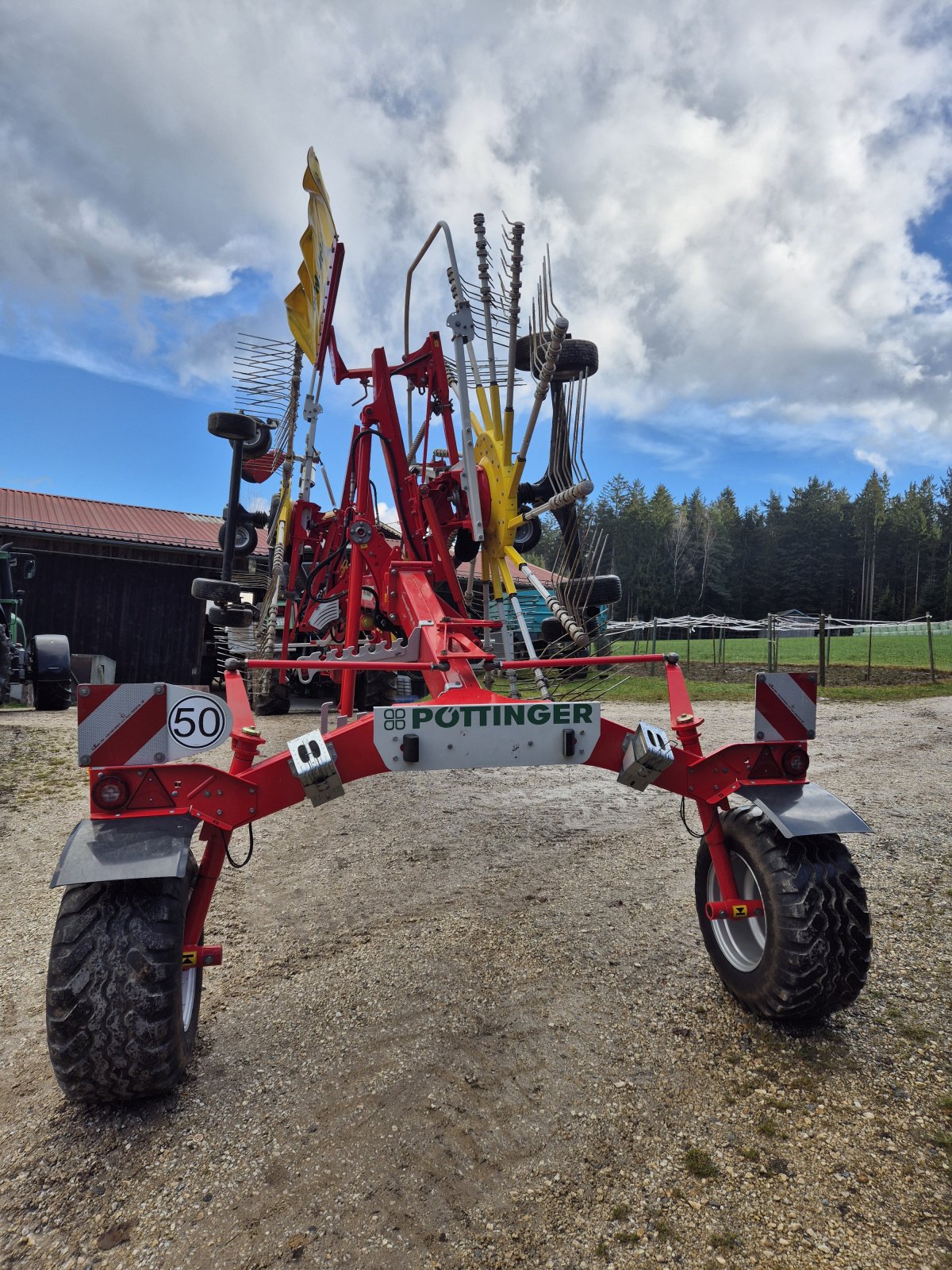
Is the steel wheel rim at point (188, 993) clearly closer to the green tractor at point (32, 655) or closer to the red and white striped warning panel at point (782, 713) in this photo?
the red and white striped warning panel at point (782, 713)

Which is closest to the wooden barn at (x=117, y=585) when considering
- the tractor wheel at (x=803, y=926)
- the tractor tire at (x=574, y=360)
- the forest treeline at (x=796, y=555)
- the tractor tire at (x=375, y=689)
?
the tractor tire at (x=375, y=689)

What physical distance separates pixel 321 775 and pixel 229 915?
189 cm

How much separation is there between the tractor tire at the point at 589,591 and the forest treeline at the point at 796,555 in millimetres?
54930

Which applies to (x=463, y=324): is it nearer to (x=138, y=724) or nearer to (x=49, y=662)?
(x=138, y=724)

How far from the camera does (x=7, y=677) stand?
980 centimetres

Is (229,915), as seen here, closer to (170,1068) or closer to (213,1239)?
(170,1068)

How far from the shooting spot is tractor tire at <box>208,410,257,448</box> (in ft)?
→ 14.0

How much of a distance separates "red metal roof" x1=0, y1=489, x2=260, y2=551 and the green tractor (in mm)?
7023

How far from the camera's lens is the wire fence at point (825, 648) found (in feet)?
55.8

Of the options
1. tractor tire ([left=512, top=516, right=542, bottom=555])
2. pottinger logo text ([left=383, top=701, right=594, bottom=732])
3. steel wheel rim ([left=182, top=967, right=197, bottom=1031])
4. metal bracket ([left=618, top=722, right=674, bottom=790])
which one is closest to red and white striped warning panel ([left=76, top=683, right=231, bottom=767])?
pottinger logo text ([left=383, top=701, right=594, bottom=732])

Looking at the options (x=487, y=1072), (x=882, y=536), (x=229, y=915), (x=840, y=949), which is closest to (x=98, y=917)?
(x=487, y=1072)

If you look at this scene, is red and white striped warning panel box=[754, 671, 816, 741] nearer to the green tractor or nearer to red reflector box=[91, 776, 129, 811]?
red reflector box=[91, 776, 129, 811]

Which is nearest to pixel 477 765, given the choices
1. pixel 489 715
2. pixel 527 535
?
pixel 489 715

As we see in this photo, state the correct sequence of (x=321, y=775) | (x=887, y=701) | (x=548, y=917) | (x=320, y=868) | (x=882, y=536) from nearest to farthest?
(x=321, y=775) → (x=548, y=917) → (x=320, y=868) → (x=887, y=701) → (x=882, y=536)
